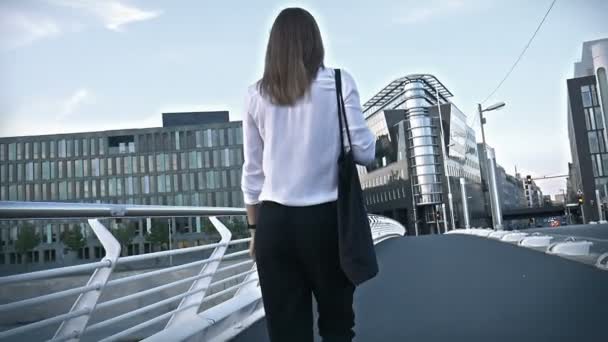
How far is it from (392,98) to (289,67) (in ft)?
276

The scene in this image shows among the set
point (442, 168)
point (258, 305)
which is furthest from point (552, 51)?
point (442, 168)

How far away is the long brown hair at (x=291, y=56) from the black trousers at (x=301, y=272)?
408 millimetres

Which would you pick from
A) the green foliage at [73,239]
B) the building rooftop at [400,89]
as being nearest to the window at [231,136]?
the building rooftop at [400,89]

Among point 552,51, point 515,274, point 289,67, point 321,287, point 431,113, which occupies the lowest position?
point 515,274

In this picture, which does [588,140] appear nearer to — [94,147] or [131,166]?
[131,166]

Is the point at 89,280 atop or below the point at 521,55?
below

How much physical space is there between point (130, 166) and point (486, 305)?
230ft

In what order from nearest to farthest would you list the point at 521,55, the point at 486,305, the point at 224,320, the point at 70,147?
the point at 224,320
the point at 486,305
the point at 521,55
the point at 70,147

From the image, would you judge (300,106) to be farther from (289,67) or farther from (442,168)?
(442,168)

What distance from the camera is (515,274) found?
6.67m

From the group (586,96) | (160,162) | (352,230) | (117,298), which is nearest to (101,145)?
(160,162)

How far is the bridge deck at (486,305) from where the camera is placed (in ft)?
11.4

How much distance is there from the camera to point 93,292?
2.75 meters

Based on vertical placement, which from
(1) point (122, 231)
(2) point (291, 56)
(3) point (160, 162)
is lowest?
(1) point (122, 231)
